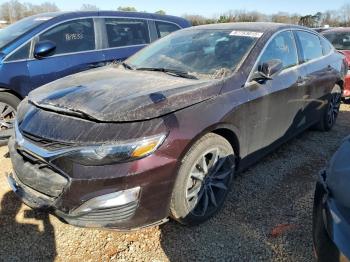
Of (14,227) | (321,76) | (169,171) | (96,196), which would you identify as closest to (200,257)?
(169,171)

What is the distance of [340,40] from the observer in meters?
8.36

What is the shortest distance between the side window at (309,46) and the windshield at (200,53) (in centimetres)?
104

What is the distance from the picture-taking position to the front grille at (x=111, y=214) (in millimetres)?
2521

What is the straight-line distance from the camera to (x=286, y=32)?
4289mm

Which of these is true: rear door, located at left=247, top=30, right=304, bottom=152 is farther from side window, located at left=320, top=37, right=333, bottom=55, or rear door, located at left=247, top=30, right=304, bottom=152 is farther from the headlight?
the headlight

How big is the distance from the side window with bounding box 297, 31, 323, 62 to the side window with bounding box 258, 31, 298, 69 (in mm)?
254

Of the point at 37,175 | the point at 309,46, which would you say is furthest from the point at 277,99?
the point at 37,175

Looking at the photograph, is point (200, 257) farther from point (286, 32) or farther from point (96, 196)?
point (286, 32)

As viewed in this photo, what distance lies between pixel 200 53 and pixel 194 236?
1.79m

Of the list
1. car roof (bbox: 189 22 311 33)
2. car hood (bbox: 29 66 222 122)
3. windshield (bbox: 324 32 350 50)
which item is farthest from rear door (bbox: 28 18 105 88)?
windshield (bbox: 324 32 350 50)

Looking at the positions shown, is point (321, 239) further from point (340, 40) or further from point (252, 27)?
point (340, 40)

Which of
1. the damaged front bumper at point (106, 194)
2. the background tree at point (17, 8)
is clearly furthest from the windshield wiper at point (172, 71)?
the background tree at point (17, 8)

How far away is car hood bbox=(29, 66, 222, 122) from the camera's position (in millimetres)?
2686

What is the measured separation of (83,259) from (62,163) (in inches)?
29.9
